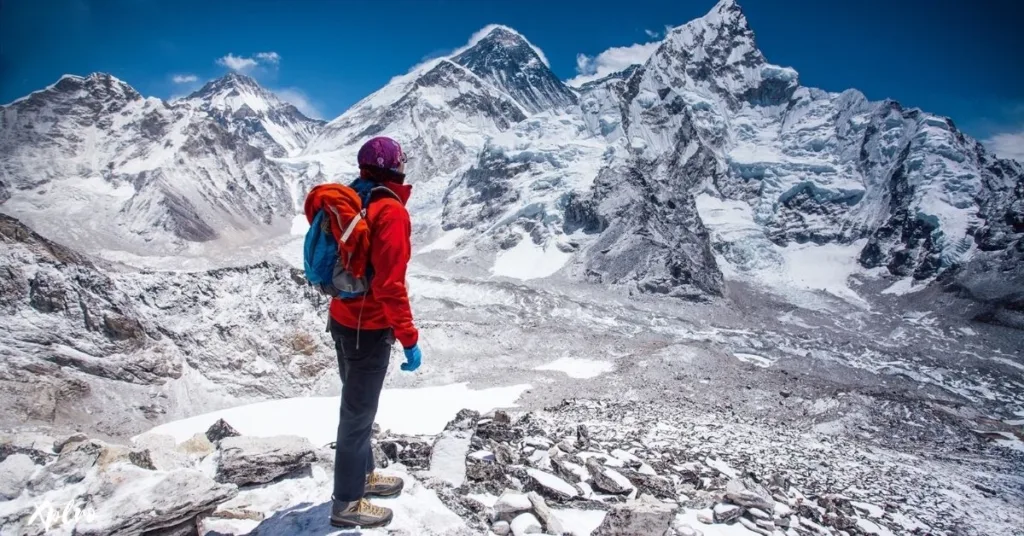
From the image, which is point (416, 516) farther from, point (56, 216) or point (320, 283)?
point (56, 216)

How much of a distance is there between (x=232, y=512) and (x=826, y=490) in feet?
35.8

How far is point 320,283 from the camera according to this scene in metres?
3.70

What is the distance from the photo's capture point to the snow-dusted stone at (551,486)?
5.61 metres

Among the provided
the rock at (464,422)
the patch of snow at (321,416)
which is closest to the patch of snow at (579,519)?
the rock at (464,422)

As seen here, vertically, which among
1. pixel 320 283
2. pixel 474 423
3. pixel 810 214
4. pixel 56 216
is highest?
pixel 810 214

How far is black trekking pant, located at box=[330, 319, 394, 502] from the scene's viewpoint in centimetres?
376

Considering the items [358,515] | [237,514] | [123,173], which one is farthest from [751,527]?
[123,173]

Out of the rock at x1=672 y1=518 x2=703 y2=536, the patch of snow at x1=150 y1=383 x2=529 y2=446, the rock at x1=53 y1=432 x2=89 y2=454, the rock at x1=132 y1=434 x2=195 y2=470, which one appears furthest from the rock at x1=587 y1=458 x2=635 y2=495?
the patch of snow at x1=150 y1=383 x2=529 y2=446

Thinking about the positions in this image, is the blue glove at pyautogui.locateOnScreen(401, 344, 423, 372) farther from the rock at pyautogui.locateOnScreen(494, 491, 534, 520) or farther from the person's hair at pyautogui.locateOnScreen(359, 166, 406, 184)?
the rock at pyautogui.locateOnScreen(494, 491, 534, 520)

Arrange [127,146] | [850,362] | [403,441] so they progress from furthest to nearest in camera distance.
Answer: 1. [127,146]
2. [850,362]
3. [403,441]

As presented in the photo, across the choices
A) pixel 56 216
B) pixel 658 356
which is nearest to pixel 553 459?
pixel 658 356

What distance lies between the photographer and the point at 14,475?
4.84 m

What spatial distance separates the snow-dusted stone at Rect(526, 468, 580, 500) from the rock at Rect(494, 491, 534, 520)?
694 millimetres

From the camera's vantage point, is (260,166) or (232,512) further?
(260,166)
